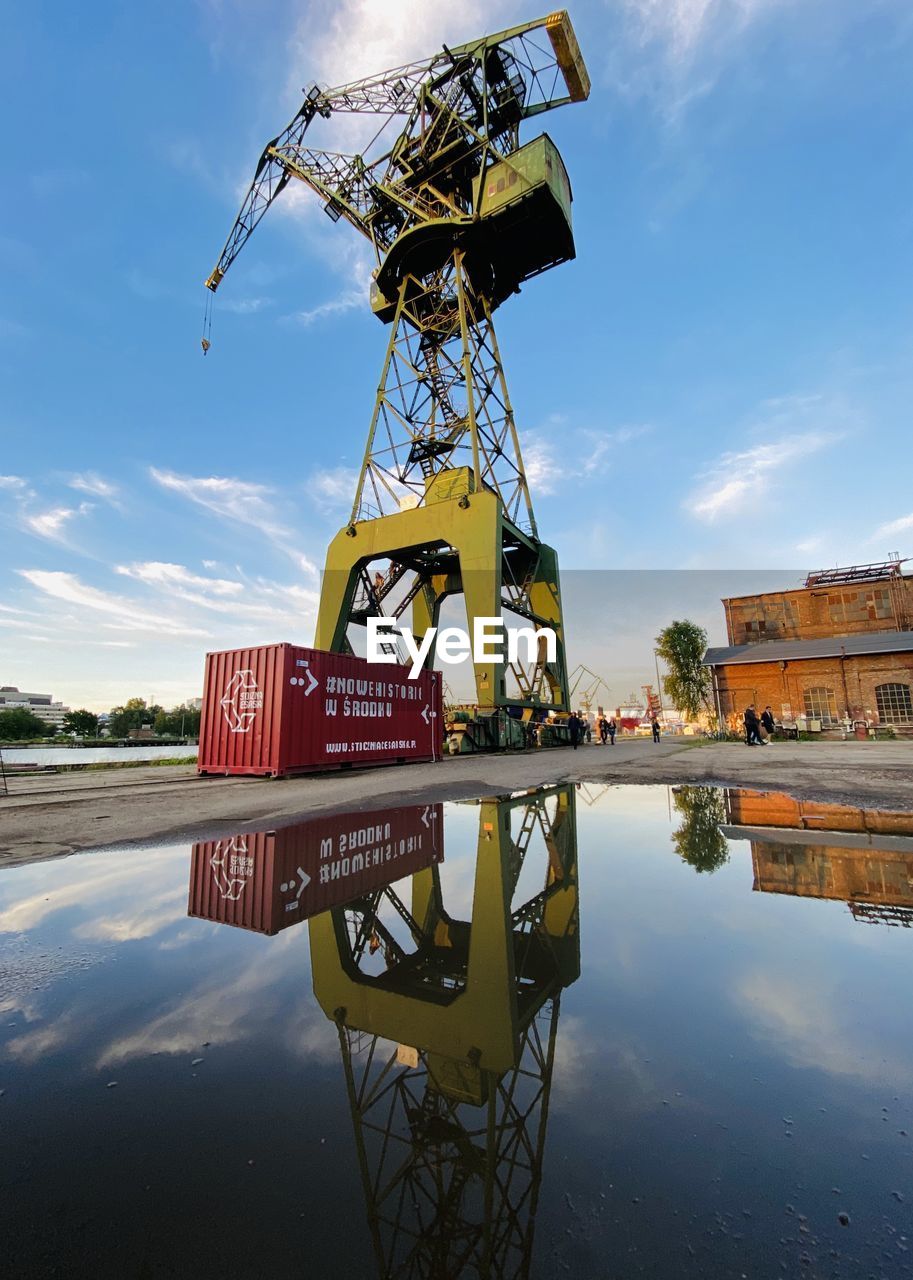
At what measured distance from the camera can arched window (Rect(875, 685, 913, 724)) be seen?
29.9 m

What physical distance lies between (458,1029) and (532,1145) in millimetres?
560

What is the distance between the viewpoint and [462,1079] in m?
1.57

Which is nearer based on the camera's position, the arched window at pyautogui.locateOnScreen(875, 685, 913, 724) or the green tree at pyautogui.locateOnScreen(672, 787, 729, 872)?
the green tree at pyautogui.locateOnScreen(672, 787, 729, 872)

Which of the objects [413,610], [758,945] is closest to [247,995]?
[758,945]

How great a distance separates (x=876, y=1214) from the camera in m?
1.07

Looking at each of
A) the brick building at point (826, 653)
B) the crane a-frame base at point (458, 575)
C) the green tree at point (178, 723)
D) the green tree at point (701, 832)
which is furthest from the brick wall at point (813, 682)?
the green tree at point (178, 723)

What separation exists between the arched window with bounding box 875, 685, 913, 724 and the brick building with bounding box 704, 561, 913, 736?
0.04 metres

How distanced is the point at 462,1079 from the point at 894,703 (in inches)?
1485

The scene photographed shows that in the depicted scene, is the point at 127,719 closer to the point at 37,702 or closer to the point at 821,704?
the point at 37,702

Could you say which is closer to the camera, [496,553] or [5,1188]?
[5,1188]

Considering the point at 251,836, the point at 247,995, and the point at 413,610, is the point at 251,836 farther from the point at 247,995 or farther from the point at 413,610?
the point at 413,610

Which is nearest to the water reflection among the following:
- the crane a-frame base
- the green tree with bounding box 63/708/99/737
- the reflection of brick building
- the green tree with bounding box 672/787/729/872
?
the green tree with bounding box 672/787/729/872

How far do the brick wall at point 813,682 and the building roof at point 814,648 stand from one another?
1.19 feet

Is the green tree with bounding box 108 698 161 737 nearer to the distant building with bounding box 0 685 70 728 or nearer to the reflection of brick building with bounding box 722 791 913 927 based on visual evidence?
the distant building with bounding box 0 685 70 728
